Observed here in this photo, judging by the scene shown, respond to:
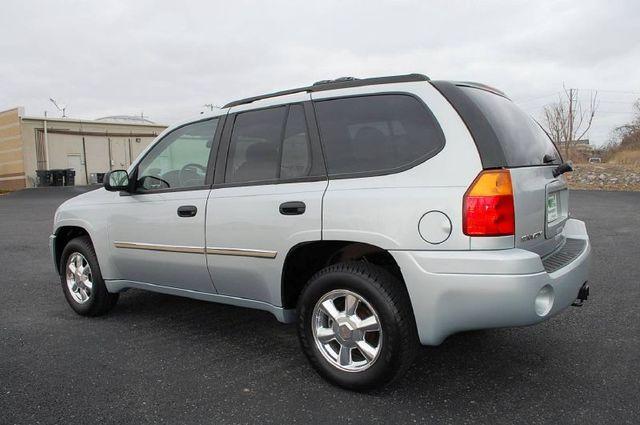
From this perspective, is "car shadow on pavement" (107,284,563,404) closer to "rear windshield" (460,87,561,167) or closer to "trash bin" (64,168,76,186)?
"rear windshield" (460,87,561,167)

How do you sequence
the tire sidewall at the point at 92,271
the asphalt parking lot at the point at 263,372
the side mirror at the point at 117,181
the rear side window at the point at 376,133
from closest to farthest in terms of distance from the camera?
the asphalt parking lot at the point at 263,372 → the rear side window at the point at 376,133 → the side mirror at the point at 117,181 → the tire sidewall at the point at 92,271

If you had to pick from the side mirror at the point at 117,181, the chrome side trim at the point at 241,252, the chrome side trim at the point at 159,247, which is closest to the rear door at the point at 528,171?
the chrome side trim at the point at 241,252

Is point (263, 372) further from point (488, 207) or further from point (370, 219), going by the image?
point (488, 207)

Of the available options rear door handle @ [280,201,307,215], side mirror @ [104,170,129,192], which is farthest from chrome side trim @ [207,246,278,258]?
side mirror @ [104,170,129,192]

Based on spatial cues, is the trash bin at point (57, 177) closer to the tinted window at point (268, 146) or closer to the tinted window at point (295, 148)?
the tinted window at point (268, 146)

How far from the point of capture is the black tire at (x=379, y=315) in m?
2.85

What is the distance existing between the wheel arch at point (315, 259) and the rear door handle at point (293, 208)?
0.66 ft

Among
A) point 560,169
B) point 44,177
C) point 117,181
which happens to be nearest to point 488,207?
point 560,169

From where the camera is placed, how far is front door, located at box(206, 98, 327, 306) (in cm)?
321

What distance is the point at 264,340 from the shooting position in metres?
3.99

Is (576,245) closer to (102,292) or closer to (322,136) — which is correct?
(322,136)

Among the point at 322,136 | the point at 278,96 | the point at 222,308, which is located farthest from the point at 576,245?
the point at 222,308

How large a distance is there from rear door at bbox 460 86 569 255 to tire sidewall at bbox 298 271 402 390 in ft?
2.64

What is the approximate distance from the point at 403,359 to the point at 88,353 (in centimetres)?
235
